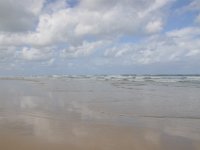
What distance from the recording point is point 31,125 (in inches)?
297

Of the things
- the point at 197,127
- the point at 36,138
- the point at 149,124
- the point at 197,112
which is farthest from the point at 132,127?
the point at 197,112

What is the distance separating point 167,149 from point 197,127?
2.60 metres

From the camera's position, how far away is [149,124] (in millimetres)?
8039

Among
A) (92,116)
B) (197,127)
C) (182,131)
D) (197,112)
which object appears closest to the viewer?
(182,131)

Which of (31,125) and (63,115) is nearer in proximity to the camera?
(31,125)

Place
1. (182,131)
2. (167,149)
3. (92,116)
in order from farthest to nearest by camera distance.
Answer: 1. (92,116)
2. (182,131)
3. (167,149)

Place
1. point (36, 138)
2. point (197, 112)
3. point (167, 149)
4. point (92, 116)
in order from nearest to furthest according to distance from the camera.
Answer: point (167, 149) < point (36, 138) < point (92, 116) < point (197, 112)

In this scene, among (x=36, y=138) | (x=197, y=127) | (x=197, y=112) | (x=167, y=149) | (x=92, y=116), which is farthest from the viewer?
(x=197, y=112)

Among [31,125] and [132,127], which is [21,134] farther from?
[132,127]

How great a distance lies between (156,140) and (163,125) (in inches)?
69.8

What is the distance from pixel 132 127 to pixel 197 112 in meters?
3.99

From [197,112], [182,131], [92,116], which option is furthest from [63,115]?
[197,112]

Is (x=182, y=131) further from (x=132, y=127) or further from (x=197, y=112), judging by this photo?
(x=197, y=112)

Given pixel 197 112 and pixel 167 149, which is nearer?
pixel 167 149
